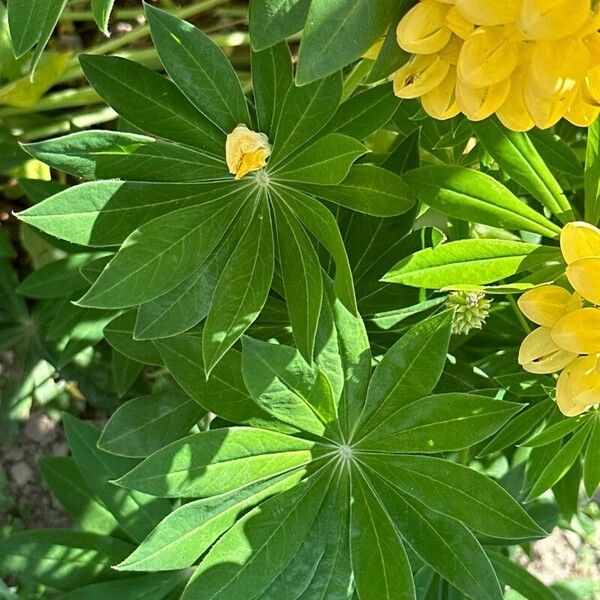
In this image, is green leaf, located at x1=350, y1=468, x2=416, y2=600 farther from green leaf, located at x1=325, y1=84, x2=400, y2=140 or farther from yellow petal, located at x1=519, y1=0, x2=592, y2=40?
yellow petal, located at x1=519, y1=0, x2=592, y2=40

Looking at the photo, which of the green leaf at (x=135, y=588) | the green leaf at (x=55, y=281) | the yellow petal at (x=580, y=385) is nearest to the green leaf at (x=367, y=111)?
the yellow petal at (x=580, y=385)

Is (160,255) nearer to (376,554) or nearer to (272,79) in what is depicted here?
(272,79)

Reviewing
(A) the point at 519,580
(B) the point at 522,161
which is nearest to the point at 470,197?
(B) the point at 522,161

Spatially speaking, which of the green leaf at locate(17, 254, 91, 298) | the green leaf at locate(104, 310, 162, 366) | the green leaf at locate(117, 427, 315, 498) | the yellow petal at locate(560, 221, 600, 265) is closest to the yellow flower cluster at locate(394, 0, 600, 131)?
the yellow petal at locate(560, 221, 600, 265)

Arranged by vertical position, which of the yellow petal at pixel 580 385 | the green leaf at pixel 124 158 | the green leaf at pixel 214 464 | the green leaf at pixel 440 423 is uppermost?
the green leaf at pixel 124 158

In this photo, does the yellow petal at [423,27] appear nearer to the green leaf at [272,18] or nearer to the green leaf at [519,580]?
the green leaf at [272,18]

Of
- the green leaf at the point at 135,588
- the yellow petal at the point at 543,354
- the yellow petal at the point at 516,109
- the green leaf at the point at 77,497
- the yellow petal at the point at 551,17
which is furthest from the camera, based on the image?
the green leaf at the point at 77,497

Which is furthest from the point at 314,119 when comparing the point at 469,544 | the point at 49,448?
the point at 49,448
